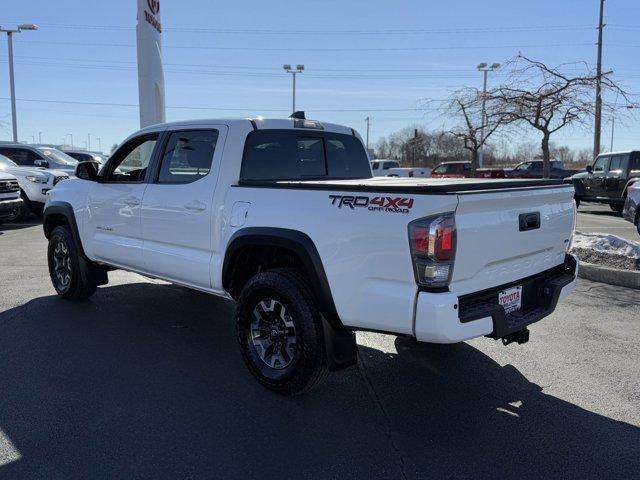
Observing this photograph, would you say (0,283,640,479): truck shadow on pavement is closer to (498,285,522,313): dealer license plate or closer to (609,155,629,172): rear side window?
(498,285,522,313): dealer license plate

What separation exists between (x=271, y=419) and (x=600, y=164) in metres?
17.0

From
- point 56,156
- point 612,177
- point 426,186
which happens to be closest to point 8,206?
point 56,156

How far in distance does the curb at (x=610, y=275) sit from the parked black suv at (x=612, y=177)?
30.7ft

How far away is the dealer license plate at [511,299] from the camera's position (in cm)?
357

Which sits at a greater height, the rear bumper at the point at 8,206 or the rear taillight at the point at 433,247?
the rear taillight at the point at 433,247

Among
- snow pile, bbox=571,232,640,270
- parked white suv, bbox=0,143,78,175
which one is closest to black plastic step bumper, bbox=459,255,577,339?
snow pile, bbox=571,232,640,270

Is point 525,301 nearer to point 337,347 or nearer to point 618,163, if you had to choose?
point 337,347

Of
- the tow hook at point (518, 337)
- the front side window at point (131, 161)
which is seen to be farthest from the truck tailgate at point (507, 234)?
the front side window at point (131, 161)

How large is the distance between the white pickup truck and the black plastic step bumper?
11mm

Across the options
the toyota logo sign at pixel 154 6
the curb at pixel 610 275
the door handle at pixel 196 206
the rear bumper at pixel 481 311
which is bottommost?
the curb at pixel 610 275

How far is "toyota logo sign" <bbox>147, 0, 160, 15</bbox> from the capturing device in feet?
45.2

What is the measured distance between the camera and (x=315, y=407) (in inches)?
146

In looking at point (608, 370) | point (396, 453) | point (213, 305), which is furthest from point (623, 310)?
point (213, 305)

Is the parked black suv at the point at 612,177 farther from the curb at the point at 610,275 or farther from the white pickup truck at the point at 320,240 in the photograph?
the white pickup truck at the point at 320,240
